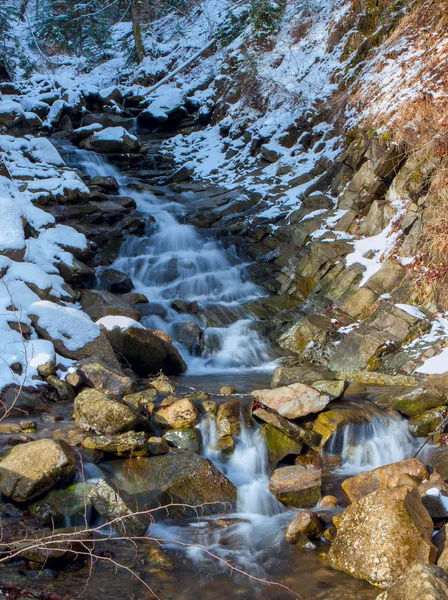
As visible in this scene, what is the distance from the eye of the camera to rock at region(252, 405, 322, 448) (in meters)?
6.01

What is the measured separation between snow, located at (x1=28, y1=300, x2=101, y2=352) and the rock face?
2.85m

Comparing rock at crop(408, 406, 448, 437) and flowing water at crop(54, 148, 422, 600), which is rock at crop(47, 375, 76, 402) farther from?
rock at crop(408, 406, 448, 437)

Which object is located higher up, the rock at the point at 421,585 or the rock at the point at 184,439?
the rock at the point at 421,585

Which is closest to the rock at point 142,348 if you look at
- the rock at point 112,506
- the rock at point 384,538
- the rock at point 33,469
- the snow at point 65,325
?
the snow at point 65,325

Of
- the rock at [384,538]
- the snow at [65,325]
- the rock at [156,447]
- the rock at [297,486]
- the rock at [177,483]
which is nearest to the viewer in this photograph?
the rock at [384,538]

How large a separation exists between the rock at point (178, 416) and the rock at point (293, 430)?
32.5 inches

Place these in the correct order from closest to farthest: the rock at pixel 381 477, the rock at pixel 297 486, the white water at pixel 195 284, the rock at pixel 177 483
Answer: the rock at pixel 177 483 < the rock at pixel 381 477 < the rock at pixel 297 486 < the white water at pixel 195 284

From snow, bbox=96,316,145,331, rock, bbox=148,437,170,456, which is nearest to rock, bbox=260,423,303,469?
rock, bbox=148,437,170,456

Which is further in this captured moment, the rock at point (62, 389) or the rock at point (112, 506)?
the rock at point (62, 389)

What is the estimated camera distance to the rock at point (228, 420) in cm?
609

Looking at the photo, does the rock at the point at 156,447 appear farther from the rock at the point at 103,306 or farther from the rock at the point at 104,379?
the rock at the point at 103,306

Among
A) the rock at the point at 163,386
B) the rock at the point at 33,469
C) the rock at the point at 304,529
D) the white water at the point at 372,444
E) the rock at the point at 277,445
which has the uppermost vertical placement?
the rock at the point at 33,469

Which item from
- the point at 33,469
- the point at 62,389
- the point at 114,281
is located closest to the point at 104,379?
the point at 62,389

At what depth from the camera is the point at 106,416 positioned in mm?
5512
